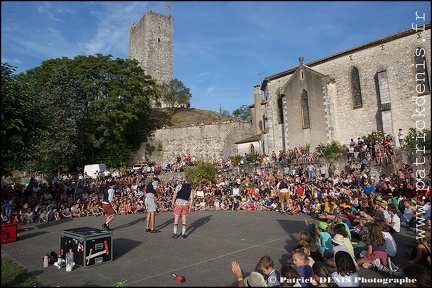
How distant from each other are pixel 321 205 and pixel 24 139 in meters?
13.9

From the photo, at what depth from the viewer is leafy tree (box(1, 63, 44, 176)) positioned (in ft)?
38.4

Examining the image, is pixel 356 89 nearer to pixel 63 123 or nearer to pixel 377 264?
pixel 377 264

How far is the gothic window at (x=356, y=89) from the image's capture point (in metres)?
27.5

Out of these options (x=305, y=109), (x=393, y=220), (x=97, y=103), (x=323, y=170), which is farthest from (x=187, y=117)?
(x=393, y=220)

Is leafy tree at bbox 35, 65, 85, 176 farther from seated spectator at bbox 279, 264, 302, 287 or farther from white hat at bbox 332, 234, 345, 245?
seated spectator at bbox 279, 264, 302, 287

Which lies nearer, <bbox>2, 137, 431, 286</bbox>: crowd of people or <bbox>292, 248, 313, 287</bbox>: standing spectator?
<bbox>292, 248, 313, 287</bbox>: standing spectator

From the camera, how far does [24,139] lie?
13.2 metres

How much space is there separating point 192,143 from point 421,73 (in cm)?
2751

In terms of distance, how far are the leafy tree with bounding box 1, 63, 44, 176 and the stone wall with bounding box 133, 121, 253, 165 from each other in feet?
90.2

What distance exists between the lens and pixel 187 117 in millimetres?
55219

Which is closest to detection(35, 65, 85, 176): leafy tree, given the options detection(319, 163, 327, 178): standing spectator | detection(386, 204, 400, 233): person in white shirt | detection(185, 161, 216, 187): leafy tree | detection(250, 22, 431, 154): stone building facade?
detection(185, 161, 216, 187): leafy tree

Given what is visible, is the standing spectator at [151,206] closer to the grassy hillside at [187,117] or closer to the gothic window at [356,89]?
the gothic window at [356,89]

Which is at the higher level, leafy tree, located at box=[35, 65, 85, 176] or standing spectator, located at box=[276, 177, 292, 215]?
leafy tree, located at box=[35, 65, 85, 176]

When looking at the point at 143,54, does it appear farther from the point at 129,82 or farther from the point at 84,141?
the point at 84,141
